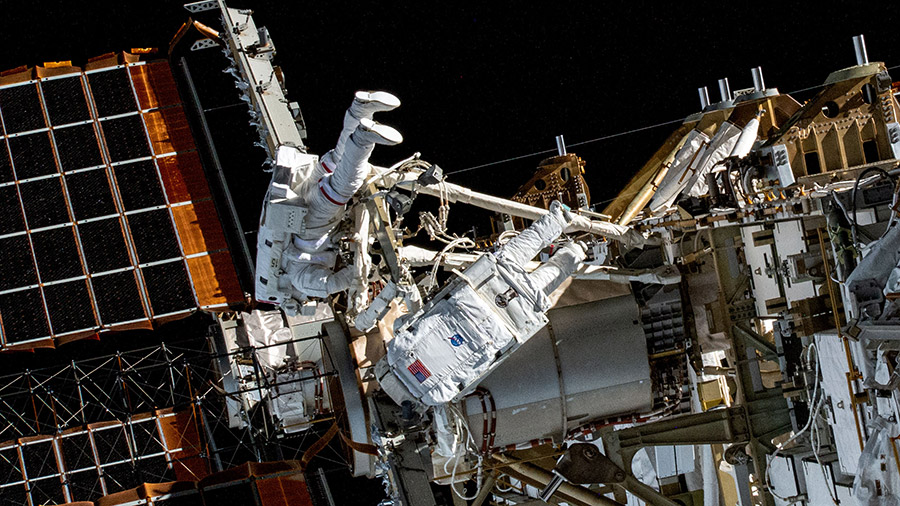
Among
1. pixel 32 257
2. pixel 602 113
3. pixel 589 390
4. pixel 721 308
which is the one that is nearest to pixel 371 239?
pixel 589 390

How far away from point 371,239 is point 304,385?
1.37m

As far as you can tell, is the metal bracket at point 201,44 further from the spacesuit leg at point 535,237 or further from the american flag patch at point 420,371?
the american flag patch at point 420,371

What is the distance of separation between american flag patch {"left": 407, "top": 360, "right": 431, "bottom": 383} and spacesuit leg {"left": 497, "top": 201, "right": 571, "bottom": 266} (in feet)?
2.50

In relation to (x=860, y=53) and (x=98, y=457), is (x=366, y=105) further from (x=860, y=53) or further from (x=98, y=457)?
(x=98, y=457)

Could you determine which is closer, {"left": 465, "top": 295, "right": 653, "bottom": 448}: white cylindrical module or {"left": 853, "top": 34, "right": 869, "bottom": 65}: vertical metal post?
{"left": 465, "top": 295, "right": 653, "bottom": 448}: white cylindrical module

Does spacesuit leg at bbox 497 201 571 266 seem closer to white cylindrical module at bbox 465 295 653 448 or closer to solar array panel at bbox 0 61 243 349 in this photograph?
white cylindrical module at bbox 465 295 653 448

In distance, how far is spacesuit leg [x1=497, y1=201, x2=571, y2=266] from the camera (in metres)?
5.41

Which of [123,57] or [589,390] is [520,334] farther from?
[123,57]

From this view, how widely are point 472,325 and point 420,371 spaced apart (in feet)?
1.25

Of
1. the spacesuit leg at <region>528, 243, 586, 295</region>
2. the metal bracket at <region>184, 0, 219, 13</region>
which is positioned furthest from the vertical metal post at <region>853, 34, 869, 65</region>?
the metal bracket at <region>184, 0, 219, 13</region>

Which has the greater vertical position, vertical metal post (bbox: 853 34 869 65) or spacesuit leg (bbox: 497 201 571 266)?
vertical metal post (bbox: 853 34 869 65)

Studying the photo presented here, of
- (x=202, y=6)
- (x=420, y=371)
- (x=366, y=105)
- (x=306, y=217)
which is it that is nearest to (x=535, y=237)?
(x=420, y=371)

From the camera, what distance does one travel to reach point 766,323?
665 centimetres

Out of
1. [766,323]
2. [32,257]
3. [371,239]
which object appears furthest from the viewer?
[32,257]
